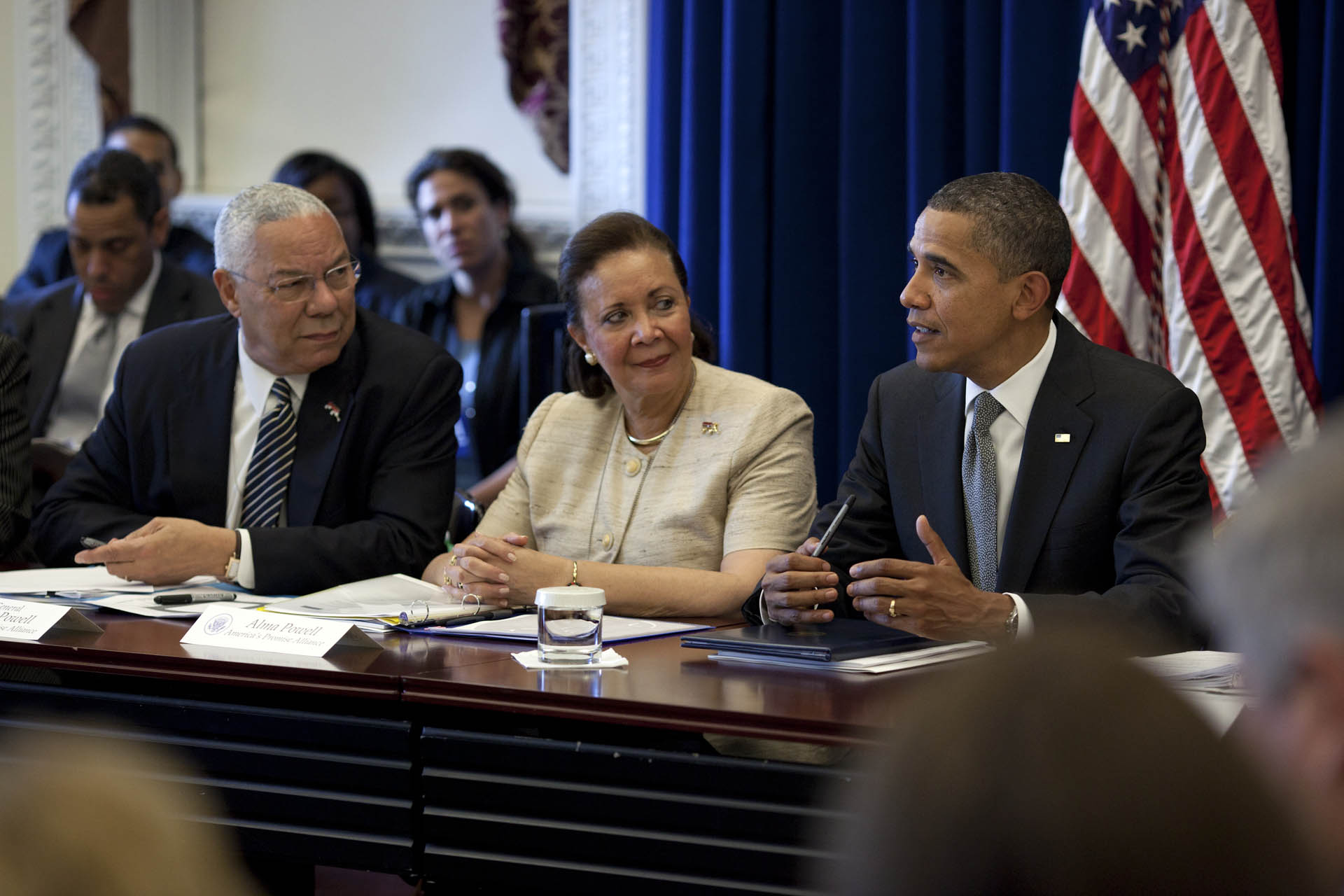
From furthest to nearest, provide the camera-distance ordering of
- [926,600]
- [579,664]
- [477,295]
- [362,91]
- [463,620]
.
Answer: [362,91]
[477,295]
[463,620]
[926,600]
[579,664]

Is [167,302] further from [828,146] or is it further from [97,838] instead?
[97,838]

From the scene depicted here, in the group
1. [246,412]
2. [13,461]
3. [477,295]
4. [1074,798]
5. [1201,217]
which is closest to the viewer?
[1074,798]

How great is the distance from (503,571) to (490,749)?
0.64 m

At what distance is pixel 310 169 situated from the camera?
4789 mm

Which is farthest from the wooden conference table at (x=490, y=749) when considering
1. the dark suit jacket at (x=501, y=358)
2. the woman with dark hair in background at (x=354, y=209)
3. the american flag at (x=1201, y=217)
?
the woman with dark hair in background at (x=354, y=209)

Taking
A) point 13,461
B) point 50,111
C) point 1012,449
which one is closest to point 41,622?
point 13,461

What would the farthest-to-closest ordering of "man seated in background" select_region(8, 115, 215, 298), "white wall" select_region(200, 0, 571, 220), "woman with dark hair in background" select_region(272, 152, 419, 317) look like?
"white wall" select_region(200, 0, 571, 220) < "man seated in background" select_region(8, 115, 215, 298) < "woman with dark hair in background" select_region(272, 152, 419, 317)

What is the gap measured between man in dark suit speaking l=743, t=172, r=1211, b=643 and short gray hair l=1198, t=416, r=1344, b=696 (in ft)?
4.65

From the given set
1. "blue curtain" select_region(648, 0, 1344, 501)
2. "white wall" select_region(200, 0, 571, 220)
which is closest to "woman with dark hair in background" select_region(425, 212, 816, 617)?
"blue curtain" select_region(648, 0, 1344, 501)

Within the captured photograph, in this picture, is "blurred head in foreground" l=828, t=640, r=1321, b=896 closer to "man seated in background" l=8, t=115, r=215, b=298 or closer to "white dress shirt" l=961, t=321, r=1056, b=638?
"white dress shirt" l=961, t=321, r=1056, b=638

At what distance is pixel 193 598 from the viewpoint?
2408mm

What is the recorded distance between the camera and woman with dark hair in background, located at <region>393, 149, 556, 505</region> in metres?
4.47

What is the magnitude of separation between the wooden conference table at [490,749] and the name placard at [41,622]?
2 centimetres

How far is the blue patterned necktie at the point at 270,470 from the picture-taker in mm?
2789
